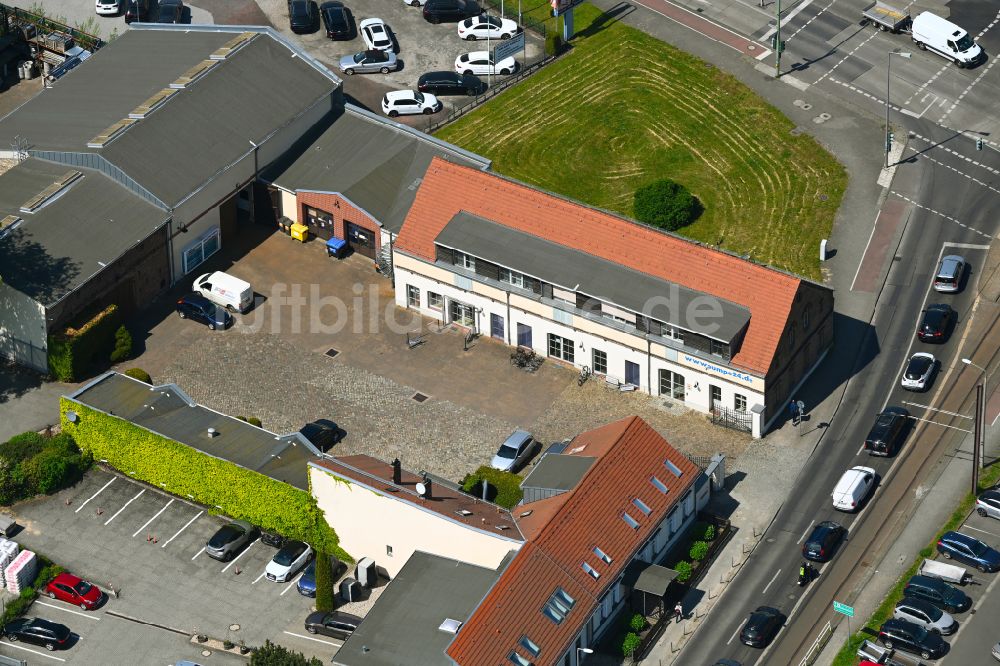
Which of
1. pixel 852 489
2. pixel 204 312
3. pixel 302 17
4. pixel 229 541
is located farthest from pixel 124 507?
pixel 302 17

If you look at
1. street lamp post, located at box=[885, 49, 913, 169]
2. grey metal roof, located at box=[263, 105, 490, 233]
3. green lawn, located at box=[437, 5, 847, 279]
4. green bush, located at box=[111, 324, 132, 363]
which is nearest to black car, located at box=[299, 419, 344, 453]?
green bush, located at box=[111, 324, 132, 363]

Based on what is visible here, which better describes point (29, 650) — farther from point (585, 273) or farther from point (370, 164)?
point (370, 164)

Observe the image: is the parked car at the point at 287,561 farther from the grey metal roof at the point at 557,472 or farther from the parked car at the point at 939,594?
the parked car at the point at 939,594

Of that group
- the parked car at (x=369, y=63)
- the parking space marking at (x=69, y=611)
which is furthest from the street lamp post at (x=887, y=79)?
the parking space marking at (x=69, y=611)

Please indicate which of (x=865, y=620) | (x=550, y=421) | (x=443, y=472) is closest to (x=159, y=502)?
(x=443, y=472)

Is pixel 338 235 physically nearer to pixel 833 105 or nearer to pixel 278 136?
A: pixel 278 136
